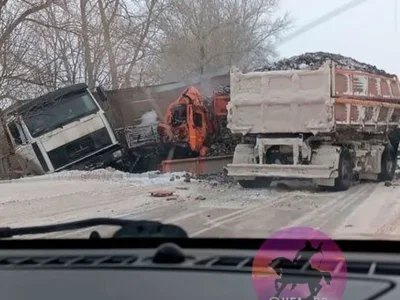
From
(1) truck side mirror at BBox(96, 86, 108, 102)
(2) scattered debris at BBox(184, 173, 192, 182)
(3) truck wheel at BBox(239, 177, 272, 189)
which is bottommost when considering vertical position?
(3) truck wheel at BBox(239, 177, 272, 189)

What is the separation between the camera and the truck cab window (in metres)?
13.1

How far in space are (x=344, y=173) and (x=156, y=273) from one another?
872cm

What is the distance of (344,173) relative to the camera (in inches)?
434

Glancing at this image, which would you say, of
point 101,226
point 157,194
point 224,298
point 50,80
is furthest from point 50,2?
point 224,298

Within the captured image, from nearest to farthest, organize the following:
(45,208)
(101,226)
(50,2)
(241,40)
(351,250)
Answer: (351,250)
(101,226)
(45,208)
(241,40)
(50,2)

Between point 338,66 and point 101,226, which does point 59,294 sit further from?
point 338,66

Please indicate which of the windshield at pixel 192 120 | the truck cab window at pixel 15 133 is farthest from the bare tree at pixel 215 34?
the truck cab window at pixel 15 133

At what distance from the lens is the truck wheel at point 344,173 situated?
10.4m

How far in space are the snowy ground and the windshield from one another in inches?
2.0

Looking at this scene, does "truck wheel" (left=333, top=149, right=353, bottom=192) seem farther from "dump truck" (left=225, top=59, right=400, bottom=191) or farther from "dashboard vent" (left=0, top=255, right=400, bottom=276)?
"dashboard vent" (left=0, top=255, right=400, bottom=276)

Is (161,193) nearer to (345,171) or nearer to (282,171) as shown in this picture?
(282,171)

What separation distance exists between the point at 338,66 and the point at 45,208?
569 cm

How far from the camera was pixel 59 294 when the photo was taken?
258 centimetres

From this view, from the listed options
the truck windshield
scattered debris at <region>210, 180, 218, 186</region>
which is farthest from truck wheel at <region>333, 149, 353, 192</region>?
Result: the truck windshield
